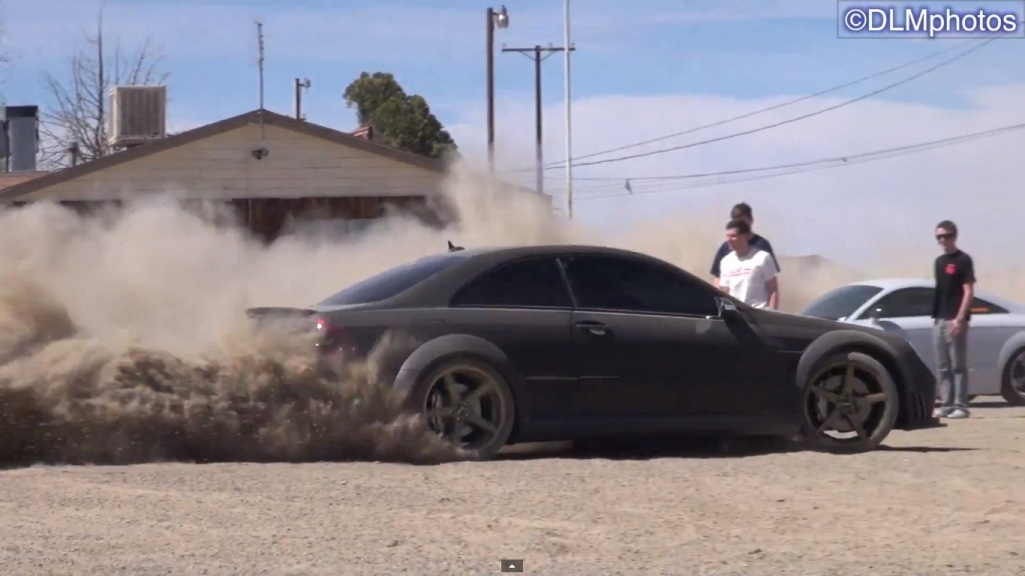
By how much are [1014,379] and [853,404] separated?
6581 mm

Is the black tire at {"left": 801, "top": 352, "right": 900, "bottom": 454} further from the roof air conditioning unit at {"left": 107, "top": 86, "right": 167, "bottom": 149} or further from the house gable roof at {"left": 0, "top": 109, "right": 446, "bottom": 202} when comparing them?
the roof air conditioning unit at {"left": 107, "top": 86, "right": 167, "bottom": 149}

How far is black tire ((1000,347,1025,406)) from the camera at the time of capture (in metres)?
15.7

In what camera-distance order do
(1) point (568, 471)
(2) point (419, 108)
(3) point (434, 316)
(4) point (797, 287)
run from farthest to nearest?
(2) point (419, 108) < (4) point (797, 287) < (3) point (434, 316) < (1) point (568, 471)

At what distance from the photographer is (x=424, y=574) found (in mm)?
6188

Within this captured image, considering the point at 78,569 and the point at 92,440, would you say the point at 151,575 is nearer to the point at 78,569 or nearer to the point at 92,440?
the point at 78,569

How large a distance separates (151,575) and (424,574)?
115 cm

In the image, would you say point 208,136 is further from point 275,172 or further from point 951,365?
point 951,365

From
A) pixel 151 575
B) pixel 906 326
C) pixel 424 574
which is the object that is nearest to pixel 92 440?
pixel 151 575

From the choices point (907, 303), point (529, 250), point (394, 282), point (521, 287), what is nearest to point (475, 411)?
point (521, 287)

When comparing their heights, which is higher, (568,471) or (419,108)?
→ (419,108)

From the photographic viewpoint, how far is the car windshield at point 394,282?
9414 mm

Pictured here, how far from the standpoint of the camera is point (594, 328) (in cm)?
950

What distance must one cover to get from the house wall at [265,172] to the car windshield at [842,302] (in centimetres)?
1444

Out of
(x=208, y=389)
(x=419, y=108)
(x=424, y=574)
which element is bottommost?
(x=424, y=574)
